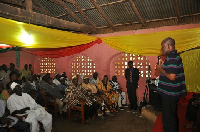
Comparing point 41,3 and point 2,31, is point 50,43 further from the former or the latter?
point 41,3

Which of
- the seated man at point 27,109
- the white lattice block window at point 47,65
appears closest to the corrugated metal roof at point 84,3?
the seated man at point 27,109

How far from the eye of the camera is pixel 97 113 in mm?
5645

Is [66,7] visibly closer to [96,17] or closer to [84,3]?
[84,3]

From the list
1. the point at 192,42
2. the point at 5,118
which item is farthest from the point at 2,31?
the point at 192,42

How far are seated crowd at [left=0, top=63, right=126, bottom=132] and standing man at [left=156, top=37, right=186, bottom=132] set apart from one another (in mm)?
2964

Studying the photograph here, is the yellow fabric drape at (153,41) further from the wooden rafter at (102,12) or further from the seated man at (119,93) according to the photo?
the seated man at (119,93)

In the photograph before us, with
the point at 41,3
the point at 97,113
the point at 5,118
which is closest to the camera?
the point at 5,118

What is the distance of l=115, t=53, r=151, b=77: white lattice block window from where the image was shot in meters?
7.41

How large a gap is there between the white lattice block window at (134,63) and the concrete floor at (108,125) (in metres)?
2.41

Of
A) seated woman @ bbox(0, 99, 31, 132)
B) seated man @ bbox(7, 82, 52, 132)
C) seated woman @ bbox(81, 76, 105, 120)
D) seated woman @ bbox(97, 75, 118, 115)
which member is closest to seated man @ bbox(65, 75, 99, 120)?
seated woman @ bbox(81, 76, 105, 120)

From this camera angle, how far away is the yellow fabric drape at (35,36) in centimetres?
373

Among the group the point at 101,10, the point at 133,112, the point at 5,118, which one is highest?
the point at 101,10

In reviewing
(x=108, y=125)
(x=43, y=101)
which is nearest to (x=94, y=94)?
(x=108, y=125)

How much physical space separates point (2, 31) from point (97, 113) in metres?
3.76
